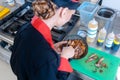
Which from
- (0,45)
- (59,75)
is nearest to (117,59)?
(59,75)

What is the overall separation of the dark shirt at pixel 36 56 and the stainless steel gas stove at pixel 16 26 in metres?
0.31

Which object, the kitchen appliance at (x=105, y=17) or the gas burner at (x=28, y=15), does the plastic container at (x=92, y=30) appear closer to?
the kitchen appliance at (x=105, y=17)

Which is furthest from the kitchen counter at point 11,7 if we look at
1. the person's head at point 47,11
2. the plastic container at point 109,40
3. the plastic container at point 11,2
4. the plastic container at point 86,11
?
the plastic container at point 109,40

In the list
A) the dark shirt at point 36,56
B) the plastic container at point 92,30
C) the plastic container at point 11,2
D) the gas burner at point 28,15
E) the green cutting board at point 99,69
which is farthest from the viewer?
the plastic container at point 11,2

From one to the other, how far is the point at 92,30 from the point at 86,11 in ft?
0.51

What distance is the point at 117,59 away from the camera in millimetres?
870

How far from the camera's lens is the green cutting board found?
0.80 m

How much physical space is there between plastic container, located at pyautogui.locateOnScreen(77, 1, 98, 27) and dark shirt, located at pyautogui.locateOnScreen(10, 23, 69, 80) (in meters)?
0.42

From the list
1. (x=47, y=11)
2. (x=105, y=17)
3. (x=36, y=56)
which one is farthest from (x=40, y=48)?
(x=105, y=17)

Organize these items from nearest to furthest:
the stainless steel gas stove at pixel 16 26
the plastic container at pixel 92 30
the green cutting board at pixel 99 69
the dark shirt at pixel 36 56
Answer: the dark shirt at pixel 36 56 → the green cutting board at pixel 99 69 → the plastic container at pixel 92 30 → the stainless steel gas stove at pixel 16 26

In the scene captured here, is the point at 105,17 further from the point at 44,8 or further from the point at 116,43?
the point at 44,8

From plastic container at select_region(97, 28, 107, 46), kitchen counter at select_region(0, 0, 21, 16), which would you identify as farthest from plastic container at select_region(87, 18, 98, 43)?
kitchen counter at select_region(0, 0, 21, 16)

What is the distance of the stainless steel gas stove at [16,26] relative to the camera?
1.05m

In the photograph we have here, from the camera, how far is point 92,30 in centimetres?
93
